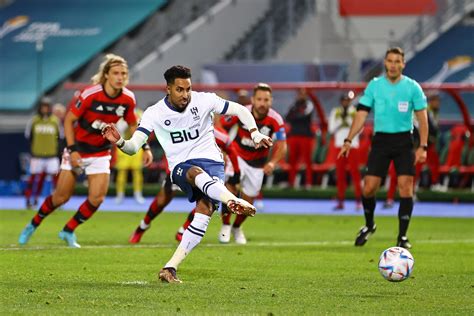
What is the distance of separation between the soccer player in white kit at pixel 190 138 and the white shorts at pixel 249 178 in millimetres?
4905

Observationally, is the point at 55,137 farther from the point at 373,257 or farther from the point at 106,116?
the point at 373,257

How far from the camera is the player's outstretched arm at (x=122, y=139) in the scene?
10859 millimetres

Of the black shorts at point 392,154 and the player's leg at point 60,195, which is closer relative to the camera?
the black shorts at point 392,154

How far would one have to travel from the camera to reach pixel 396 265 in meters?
10.8

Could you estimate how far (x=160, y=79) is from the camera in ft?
122

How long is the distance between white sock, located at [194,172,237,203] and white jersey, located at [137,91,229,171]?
0.40 metres

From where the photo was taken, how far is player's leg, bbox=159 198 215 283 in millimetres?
10882

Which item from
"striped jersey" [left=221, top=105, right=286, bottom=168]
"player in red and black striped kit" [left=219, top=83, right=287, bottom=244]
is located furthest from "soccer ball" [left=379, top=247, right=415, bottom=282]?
"striped jersey" [left=221, top=105, right=286, bottom=168]

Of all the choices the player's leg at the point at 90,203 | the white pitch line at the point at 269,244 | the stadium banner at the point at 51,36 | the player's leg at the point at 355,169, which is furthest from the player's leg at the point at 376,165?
the stadium banner at the point at 51,36

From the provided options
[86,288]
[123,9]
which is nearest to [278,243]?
[86,288]

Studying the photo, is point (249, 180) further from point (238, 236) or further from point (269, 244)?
point (269, 244)

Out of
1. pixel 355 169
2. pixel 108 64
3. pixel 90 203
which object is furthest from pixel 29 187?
pixel 108 64

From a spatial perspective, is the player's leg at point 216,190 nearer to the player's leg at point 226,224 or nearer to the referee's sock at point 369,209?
the player's leg at point 226,224

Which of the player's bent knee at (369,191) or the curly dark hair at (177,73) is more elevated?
the curly dark hair at (177,73)
